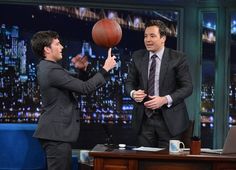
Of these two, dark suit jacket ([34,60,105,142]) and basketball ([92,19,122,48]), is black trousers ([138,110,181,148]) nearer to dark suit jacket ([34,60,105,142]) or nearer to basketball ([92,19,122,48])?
dark suit jacket ([34,60,105,142])

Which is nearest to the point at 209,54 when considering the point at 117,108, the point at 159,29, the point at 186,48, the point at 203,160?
the point at 186,48

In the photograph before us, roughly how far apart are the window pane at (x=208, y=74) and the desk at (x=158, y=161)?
6.74 feet

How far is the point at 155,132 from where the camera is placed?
3.71 m

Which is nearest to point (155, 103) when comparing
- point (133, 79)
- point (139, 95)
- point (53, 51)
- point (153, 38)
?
point (139, 95)

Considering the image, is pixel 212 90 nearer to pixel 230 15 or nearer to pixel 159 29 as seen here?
pixel 230 15

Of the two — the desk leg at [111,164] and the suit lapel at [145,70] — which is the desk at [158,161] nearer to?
the desk leg at [111,164]

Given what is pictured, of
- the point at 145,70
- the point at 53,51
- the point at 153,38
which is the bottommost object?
the point at 145,70

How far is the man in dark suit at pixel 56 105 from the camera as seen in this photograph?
3320 mm

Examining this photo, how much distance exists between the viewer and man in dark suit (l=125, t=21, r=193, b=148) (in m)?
3.67

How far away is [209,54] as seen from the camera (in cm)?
521

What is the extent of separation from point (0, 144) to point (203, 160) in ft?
6.62

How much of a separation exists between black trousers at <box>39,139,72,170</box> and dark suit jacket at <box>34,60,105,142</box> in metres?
0.05

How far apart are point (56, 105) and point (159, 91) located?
0.88m

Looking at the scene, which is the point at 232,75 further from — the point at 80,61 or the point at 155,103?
the point at 155,103
